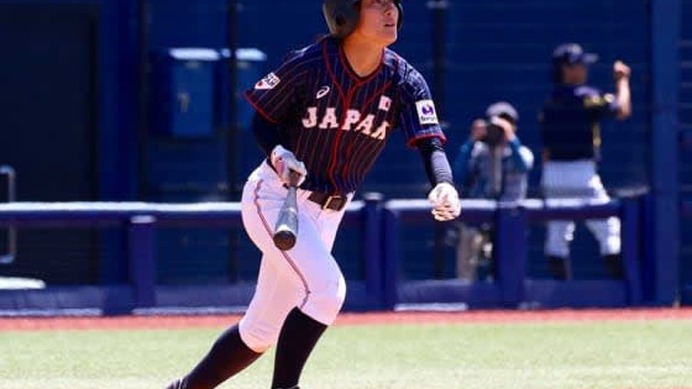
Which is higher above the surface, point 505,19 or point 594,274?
point 505,19

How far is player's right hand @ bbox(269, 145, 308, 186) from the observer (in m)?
6.33

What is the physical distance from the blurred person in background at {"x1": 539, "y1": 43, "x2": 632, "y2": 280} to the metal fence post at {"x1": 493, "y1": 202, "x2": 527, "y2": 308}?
1.39ft

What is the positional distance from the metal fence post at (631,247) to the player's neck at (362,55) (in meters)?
6.63

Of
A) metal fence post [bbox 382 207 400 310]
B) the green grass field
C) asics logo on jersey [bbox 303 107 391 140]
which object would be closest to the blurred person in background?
metal fence post [bbox 382 207 400 310]

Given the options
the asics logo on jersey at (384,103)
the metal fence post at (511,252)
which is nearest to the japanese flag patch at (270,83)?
the asics logo on jersey at (384,103)

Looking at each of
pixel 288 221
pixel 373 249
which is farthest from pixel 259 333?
pixel 373 249

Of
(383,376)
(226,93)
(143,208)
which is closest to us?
(383,376)

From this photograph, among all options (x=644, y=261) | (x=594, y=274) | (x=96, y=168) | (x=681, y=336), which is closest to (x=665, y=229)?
(x=644, y=261)

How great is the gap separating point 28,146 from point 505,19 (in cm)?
389

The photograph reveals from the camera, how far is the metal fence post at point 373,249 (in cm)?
1265

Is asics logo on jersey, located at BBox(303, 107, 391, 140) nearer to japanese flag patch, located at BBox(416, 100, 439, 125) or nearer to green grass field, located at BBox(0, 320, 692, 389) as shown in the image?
japanese flag patch, located at BBox(416, 100, 439, 125)

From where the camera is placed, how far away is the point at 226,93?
14438 millimetres

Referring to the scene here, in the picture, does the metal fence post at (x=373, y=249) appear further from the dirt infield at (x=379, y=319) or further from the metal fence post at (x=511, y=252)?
the metal fence post at (x=511, y=252)

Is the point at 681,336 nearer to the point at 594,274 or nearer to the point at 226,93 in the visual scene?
the point at 594,274
